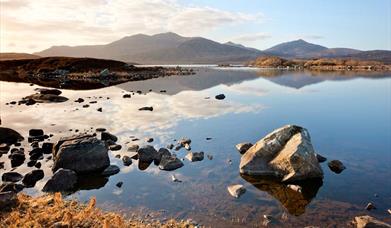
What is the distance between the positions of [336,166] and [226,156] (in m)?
6.24

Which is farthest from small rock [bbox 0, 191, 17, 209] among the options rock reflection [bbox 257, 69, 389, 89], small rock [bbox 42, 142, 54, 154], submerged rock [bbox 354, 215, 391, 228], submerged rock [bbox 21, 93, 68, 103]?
rock reflection [bbox 257, 69, 389, 89]

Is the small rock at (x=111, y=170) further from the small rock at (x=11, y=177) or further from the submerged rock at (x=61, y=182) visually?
the small rock at (x=11, y=177)

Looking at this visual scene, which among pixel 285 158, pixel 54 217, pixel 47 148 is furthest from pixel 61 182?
pixel 285 158

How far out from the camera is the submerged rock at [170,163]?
19984 mm

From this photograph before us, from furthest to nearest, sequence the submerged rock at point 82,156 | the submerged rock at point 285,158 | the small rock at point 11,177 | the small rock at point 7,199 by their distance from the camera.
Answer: the submerged rock at point 82,156 → the small rock at point 11,177 → the submerged rock at point 285,158 → the small rock at point 7,199

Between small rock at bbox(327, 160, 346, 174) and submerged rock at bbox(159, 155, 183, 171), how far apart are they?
8.25 meters

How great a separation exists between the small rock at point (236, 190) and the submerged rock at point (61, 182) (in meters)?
7.46

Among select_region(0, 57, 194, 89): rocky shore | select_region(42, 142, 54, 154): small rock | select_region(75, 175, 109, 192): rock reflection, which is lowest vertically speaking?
select_region(75, 175, 109, 192): rock reflection

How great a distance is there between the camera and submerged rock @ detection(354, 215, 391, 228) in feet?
42.0

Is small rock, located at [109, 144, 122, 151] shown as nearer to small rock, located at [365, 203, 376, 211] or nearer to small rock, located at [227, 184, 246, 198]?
small rock, located at [227, 184, 246, 198]

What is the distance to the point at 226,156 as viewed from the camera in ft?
72.8

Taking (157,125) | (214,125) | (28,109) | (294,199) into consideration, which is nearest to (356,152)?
(294,199)

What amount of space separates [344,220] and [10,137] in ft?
71.6

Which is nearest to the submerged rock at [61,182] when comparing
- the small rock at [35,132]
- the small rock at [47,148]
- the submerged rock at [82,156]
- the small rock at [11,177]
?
the submerged rock at [82,156]
